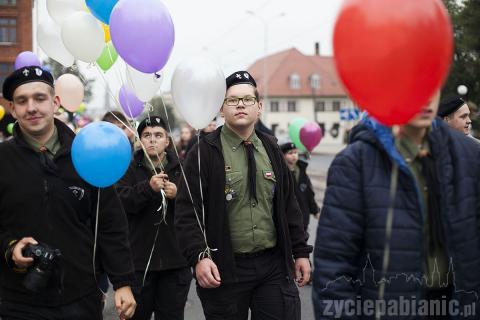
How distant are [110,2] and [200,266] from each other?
2247mm

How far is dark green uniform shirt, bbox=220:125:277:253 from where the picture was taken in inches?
146

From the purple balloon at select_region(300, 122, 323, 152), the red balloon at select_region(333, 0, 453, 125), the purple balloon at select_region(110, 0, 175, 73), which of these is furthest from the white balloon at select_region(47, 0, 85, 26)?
the purple balloon at select_region(300, 122, 323, 152)

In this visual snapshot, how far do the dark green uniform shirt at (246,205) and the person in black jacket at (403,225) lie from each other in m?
1.19

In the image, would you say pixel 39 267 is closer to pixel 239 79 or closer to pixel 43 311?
pixel 43 311

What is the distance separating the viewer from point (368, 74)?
2.11 m

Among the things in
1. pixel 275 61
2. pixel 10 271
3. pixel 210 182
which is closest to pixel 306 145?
pixel 210 182

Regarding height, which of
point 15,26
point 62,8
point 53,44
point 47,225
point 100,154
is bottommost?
point 47,225

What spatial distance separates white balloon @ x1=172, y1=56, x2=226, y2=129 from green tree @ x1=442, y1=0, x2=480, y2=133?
88.6ft

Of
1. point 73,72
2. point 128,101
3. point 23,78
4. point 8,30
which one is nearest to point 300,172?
point 128,101

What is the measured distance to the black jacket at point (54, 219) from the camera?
10.4 feet

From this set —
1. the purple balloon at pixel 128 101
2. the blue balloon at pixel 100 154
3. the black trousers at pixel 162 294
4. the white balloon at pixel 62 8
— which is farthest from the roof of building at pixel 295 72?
the blue balloon at pixel 100 154

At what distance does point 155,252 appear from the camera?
4.74 meters

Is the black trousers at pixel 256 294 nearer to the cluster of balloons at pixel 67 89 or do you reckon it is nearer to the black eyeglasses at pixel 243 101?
the black eyeglasses at pixel 243 101

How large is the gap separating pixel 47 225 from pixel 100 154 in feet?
1.89
